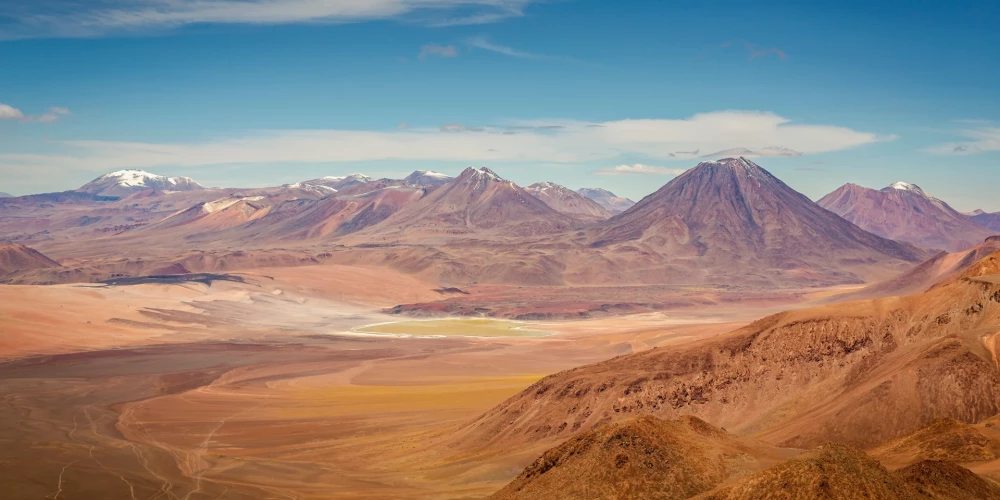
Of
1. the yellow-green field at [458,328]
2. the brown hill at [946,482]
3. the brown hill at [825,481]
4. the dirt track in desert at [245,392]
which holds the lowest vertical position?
the yellow-green field at [458,328]

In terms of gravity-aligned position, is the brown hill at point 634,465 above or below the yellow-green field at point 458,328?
above

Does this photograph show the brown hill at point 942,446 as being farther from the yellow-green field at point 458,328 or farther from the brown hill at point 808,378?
the yellow-green field at point 458,328

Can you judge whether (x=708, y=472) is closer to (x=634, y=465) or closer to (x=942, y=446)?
(x=634, y=465)

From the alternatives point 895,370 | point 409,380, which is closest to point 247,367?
point 409,380

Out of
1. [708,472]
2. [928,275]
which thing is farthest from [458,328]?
[708,472]

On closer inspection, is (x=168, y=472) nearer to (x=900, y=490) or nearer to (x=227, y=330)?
(x=900, y=490)

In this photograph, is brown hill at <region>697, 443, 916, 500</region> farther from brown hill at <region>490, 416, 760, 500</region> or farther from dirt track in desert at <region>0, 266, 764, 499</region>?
dirt track in desert at <region>0, 266, 764, 499</region>

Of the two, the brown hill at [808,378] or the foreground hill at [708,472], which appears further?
the brown hill at [808,378]

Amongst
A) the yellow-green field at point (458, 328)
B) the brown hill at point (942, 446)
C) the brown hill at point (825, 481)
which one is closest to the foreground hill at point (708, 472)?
the brown hill at point (825, 481)
